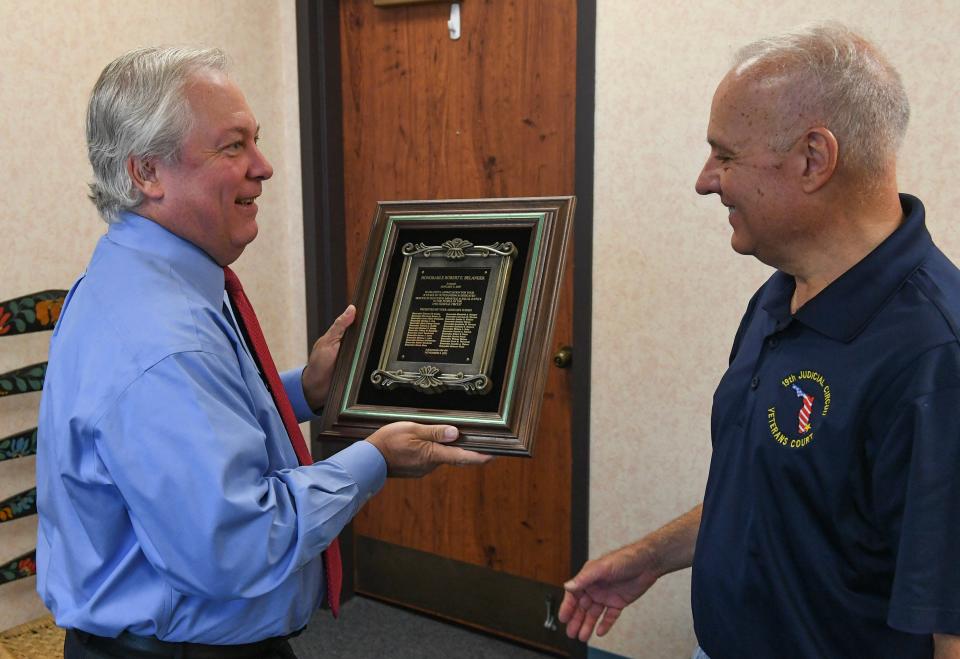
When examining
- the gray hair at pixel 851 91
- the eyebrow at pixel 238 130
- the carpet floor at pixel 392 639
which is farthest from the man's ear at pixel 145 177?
the carpet floor at pixel 392 639

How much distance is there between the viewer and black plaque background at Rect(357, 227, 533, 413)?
152 centimetres

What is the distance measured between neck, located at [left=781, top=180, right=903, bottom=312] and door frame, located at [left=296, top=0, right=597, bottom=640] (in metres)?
1.35

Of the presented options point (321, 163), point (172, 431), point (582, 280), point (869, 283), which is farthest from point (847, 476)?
point (321, 163)

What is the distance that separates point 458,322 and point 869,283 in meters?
0.78

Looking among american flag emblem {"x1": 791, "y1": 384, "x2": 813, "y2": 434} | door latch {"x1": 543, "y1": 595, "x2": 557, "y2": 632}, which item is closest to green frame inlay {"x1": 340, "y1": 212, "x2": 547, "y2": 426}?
american flag emblem {"x1": 791, "y1": 384, "x2": 813, "y2": 434}

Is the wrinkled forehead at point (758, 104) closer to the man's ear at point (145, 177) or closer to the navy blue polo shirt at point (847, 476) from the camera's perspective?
the navy blue polo shirt at point (847, 476)

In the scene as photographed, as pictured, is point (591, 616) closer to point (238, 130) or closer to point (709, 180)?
point (709, 180)

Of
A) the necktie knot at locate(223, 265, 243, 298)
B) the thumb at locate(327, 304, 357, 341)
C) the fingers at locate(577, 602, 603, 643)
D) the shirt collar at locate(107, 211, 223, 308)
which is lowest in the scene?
the fingers at locate(577, 602, 603, 643)

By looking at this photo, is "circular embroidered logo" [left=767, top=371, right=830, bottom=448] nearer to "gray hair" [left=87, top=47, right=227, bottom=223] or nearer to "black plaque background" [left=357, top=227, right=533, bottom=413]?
"black plaque background" [left=357, top=227, right=533, bottom=413]

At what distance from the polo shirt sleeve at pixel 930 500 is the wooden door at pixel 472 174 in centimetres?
161

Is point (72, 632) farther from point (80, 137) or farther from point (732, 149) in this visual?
point (80, 137)

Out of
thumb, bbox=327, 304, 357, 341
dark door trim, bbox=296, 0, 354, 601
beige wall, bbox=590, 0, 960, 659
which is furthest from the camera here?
dark door trim, bbox=296, 0, 354, 601

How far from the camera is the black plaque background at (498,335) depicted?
5.00 feet

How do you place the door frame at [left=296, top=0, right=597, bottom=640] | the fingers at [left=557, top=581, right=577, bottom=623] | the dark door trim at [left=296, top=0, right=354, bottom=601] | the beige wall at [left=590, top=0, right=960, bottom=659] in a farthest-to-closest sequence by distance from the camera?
the dark door trim at [left=296, top=0, right=354, bottom=601] → the door frame at [left=296, top=0, right=597, bottom=640] → the beige wall at [left=590, top=0, right=960, bottom=659] → the fingers at [left=557, top=581, right=577, bottom=623]
